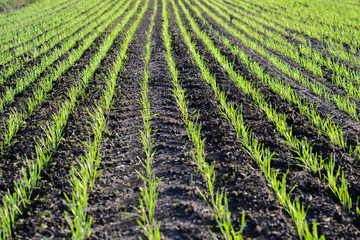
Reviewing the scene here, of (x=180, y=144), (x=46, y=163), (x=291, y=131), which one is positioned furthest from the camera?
(x=180, y=144)

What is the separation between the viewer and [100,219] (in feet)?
6.88

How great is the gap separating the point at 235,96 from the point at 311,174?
193cm

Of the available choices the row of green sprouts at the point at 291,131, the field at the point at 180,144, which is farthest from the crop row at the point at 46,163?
the row of green sprouts at the point at 291,131

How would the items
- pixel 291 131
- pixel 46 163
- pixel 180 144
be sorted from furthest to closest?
pixel 180 144 < pixel 291 131 < pixel 46 163

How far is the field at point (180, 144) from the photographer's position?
6.72 ft

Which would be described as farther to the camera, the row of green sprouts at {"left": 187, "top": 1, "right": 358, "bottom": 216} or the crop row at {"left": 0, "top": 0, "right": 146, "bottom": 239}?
the row of green sprouts at {"left": 187, "top": 1, "right": 358, "bottom": 216}

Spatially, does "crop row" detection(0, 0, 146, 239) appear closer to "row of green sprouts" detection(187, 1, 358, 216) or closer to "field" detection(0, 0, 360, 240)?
"field" detection(0, 0, 360, 240)

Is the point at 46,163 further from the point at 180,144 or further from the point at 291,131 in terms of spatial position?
the point at 291,131

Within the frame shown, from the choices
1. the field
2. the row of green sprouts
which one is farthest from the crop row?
the row of green sprouts

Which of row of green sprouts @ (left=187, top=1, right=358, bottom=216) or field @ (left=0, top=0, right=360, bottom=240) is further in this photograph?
row of green sprouts @ (left=187, top=1, right=358, bottom=216)

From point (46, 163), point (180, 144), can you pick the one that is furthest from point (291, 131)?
point (46, 163)

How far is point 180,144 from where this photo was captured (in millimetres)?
3125

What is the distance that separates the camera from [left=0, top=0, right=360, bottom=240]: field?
205 cm

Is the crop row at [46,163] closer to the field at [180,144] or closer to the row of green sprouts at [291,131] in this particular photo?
the field at [180,144]
